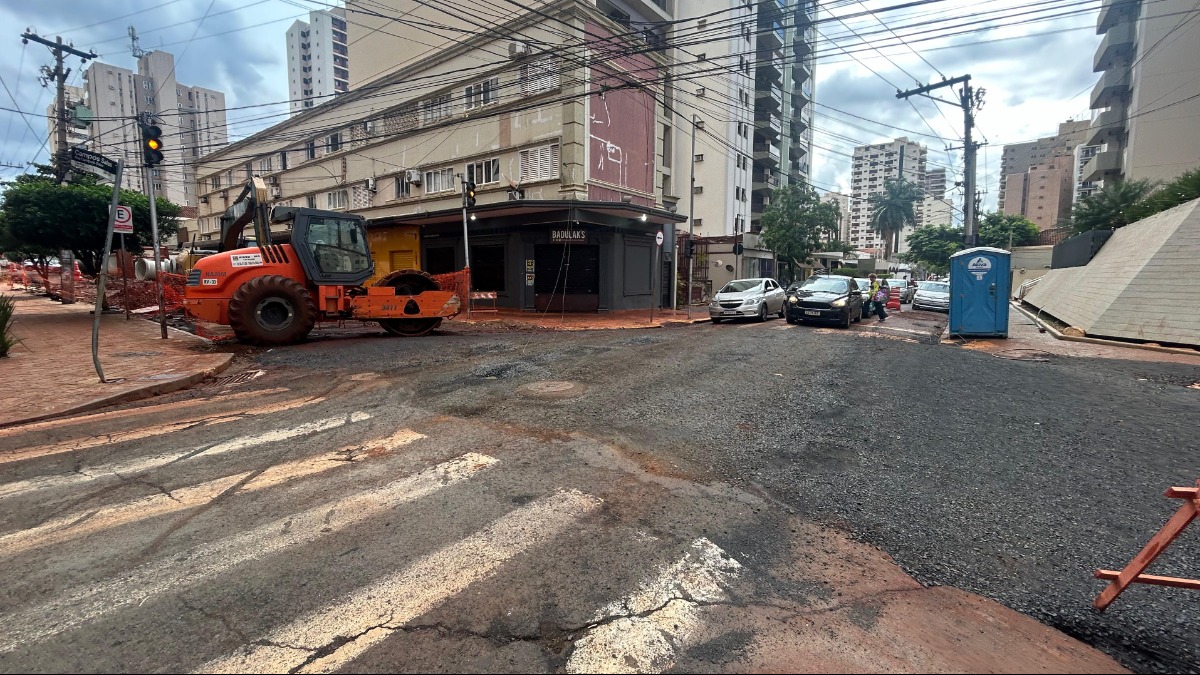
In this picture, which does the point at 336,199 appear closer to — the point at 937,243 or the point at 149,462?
the point at 149,462

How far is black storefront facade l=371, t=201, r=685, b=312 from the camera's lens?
61.9ft

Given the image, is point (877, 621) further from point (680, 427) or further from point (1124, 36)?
point (1124, 36)

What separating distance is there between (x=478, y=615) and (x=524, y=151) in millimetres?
20111

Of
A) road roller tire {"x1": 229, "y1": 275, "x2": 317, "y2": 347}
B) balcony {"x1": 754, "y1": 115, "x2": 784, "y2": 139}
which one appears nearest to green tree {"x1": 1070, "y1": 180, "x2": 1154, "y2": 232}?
balcony {"x1": 754, "y1": 115, "x2": 784, "y2": 139}

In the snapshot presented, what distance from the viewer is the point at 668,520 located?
3.58 meters

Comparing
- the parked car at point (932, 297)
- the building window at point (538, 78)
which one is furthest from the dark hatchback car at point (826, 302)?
the building window at point (538, 78)

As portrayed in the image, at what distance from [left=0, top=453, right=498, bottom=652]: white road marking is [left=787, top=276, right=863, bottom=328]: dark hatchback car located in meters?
13.5

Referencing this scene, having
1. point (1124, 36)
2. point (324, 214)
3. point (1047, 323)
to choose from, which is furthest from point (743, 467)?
point (1124, 36)

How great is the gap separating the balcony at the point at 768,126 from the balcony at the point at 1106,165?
2304 cm

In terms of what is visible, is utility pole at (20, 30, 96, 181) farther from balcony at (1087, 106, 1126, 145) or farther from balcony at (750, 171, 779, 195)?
balcony at (1087, 106, 1126, 145)

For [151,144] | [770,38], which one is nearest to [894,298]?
[770,38]

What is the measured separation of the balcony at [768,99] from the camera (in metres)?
44.7

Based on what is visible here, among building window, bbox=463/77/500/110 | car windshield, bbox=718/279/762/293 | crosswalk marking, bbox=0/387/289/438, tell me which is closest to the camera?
crosswalk marking, bbox=0/387/289/438

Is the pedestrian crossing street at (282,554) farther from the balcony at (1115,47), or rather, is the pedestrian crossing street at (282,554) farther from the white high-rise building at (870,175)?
the white high-rise building at (870,175)
